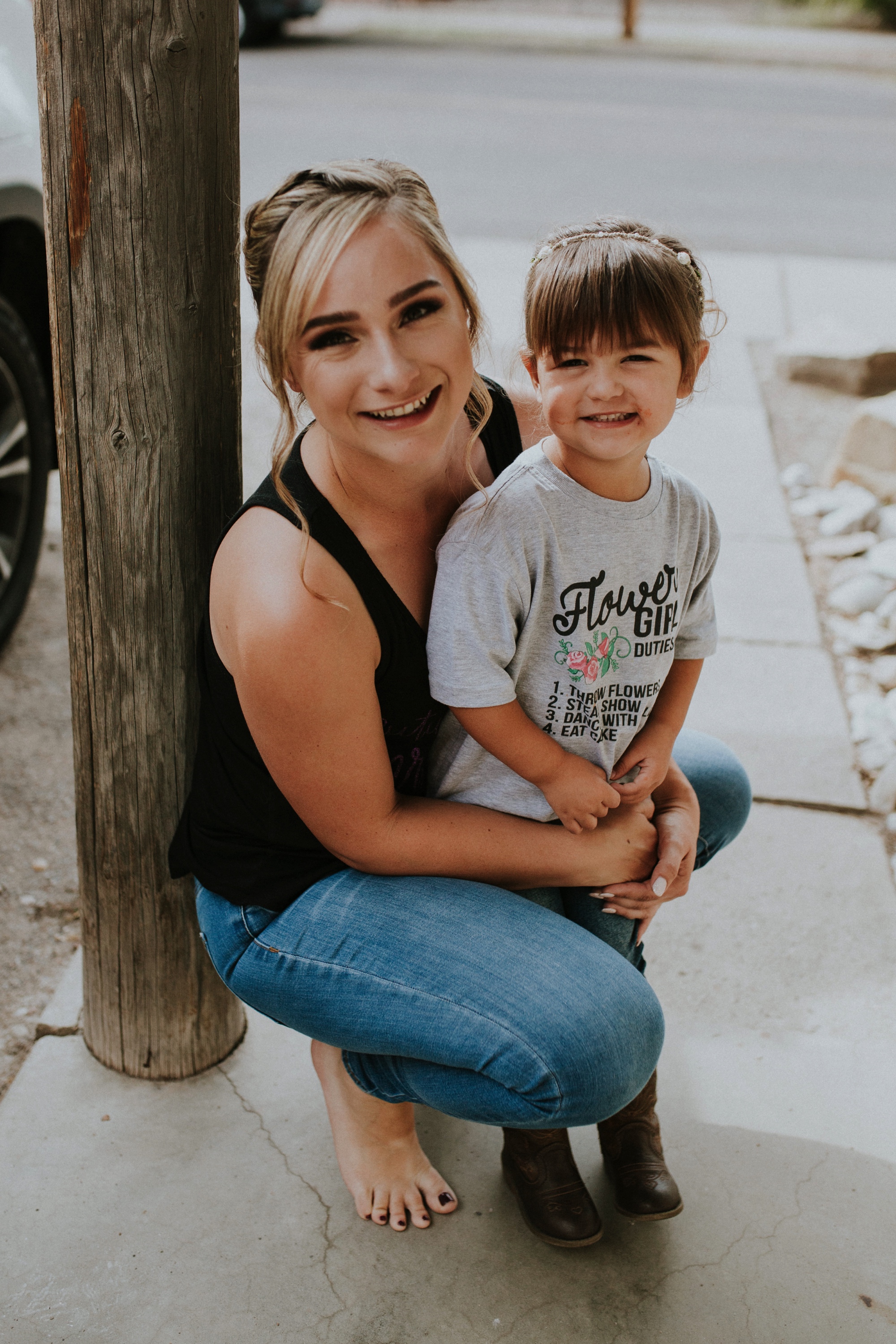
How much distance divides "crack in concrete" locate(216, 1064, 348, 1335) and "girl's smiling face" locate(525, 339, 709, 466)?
117 centimetres

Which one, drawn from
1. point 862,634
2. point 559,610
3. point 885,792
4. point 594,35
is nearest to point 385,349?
point 559,610

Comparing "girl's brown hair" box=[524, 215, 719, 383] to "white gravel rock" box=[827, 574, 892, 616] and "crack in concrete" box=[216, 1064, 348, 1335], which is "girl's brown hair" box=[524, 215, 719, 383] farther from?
"white gravel rock" box=[827, 574, 892, 616]

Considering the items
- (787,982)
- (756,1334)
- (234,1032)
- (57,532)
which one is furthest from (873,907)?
(57,532)

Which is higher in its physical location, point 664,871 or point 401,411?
point 401,411

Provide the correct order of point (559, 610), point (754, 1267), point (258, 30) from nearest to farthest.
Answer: point (559, 610) < point (754, 1267) < point (258, 30)

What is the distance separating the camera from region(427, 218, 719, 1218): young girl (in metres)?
1.55

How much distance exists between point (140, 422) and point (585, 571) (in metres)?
0.63

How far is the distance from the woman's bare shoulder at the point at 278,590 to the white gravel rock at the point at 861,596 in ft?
8.28

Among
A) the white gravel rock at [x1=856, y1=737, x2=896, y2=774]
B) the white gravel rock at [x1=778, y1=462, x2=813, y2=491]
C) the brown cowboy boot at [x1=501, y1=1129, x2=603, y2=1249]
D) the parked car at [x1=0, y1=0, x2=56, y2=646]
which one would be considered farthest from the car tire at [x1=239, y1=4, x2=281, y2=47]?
the brown cowboy boot at [x1=501, y1=1129, x2=603, y2=1249]

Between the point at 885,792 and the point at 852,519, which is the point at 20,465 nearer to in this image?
the point at 885,792

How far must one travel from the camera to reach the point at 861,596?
368cm

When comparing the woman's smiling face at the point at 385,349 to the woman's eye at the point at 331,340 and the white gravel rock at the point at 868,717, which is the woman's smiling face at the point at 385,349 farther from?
the white gravel rock at the point at 868,717

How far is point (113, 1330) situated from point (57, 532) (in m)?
2.84

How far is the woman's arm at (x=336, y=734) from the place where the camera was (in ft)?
4.87
